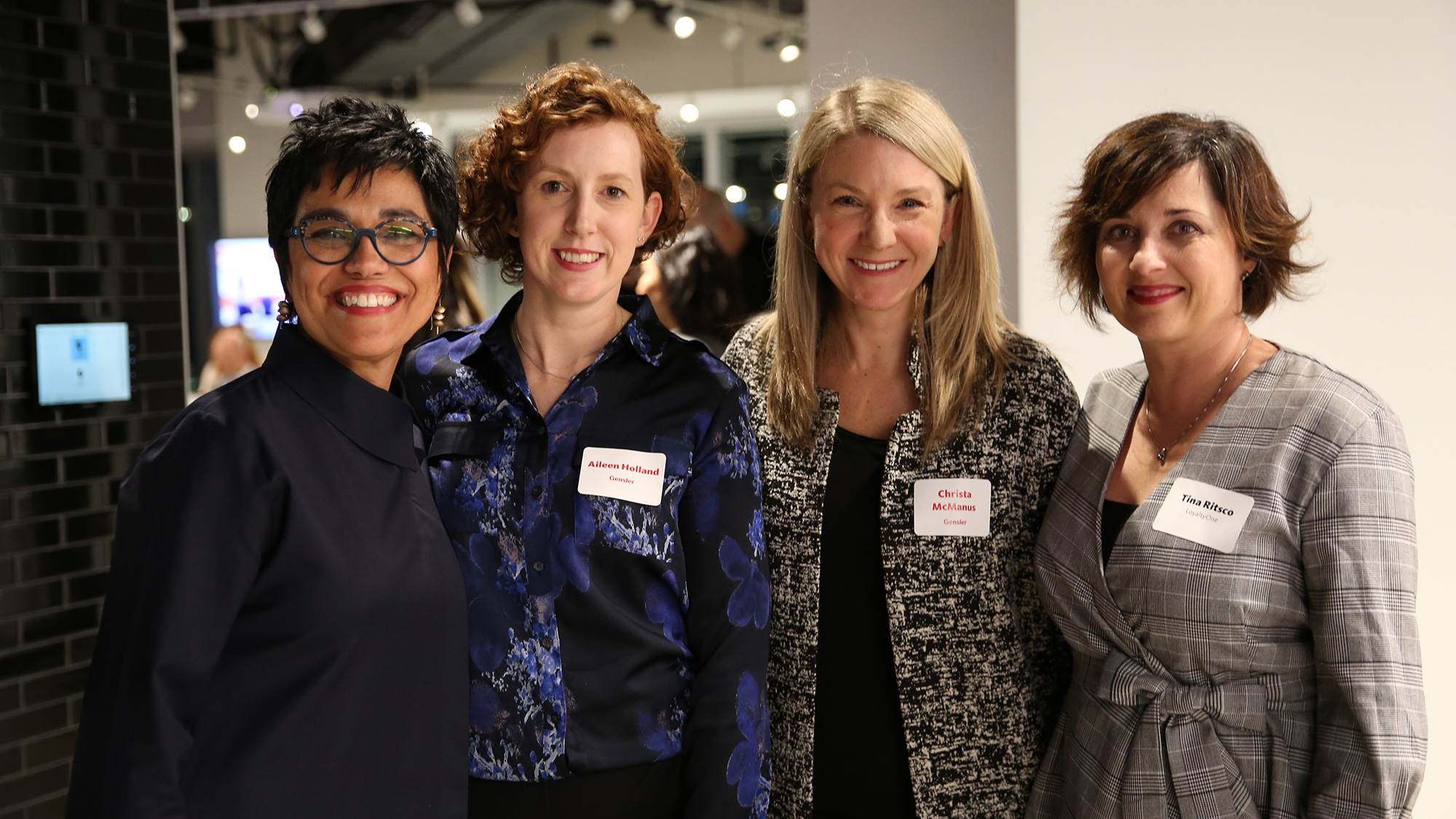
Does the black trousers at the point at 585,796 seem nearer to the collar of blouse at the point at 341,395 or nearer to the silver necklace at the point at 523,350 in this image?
the collar of blouse at the point at 341,395

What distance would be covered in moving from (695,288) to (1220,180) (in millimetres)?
3091

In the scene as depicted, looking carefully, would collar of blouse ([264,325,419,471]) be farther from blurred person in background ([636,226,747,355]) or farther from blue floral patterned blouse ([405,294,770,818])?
blurred person in background ([636,226,747,355])

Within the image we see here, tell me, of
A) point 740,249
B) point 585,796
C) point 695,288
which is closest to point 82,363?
point 695,288

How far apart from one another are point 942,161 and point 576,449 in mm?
929

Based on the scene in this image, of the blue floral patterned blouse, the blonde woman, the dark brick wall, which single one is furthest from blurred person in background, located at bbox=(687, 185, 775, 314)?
the blue floral patterned blouse

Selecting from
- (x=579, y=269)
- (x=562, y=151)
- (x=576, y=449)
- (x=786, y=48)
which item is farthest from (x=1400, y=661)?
(x=786, y=48)

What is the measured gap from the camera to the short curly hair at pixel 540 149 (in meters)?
1.83

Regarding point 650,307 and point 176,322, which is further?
point 176,322

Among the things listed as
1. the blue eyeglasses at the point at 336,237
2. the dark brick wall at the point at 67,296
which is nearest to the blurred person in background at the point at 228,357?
the dark brick wall at the point at 67,296

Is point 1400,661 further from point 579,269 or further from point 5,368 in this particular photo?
point 5,368

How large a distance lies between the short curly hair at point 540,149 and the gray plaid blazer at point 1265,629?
984mm

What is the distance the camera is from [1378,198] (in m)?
2.71

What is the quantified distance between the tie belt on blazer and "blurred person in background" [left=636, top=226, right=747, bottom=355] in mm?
3107

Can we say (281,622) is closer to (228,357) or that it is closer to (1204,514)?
(1204,514)
